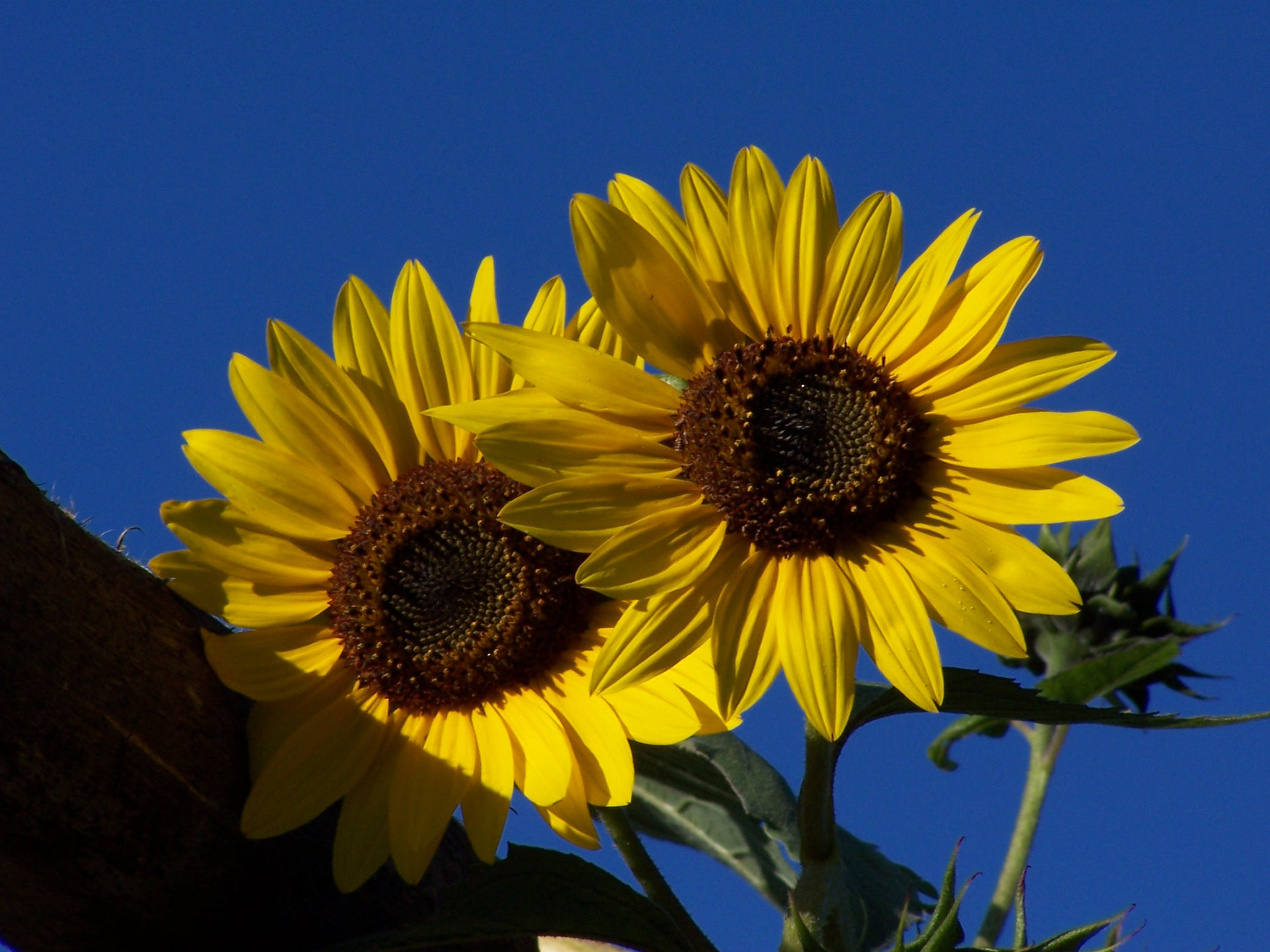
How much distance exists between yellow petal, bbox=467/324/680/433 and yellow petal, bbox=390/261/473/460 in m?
0.31

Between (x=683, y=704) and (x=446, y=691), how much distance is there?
1.44 ft

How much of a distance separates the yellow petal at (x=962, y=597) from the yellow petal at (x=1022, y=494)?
0.07 m

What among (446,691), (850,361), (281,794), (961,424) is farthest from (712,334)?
(281,794)

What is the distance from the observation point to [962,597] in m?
1.73

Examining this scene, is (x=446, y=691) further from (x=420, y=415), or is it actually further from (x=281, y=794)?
(x=420, y=415)

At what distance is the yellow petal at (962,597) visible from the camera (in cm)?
169

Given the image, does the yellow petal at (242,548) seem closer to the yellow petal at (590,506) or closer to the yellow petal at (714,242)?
the yellow petal at (590,506)

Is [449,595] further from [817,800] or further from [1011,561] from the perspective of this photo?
[1011,561]

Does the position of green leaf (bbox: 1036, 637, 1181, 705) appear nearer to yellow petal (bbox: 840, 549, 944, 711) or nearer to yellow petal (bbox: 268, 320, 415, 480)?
yellow petal (bbox: 840, 549, 944, 711)

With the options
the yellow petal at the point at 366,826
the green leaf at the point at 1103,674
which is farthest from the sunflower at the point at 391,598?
the green leaf at the point at 1103,674

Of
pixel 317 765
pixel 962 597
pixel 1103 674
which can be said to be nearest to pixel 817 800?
pixel 962 597

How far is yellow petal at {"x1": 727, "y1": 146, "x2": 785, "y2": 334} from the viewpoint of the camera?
6.12 feet

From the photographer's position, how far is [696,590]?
1796 millimetres

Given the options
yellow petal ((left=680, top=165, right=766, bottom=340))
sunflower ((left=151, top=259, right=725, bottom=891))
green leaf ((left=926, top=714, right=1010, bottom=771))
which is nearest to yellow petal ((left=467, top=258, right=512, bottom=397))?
sunflower ((left=151, top=259, right=725, bottom=891))
